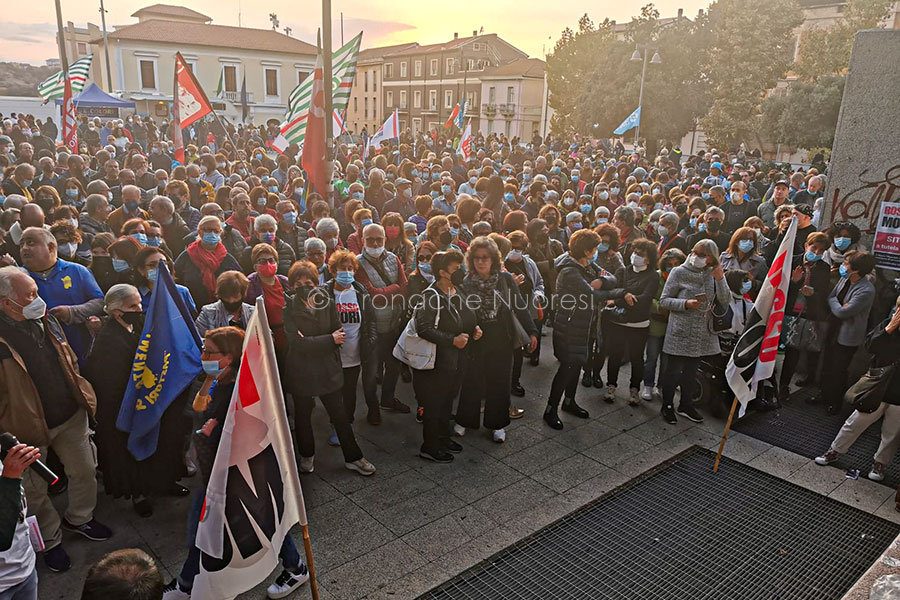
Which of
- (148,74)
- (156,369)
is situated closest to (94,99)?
(148,74)

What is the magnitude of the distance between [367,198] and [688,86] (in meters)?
29.7

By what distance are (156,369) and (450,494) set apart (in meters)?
2.44

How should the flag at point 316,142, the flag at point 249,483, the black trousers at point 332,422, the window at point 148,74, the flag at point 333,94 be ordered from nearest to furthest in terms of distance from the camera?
the flag at point 249,483
the black trousers at point 332,422
the flag at point 316,142
the flag at point 333,94
the window at point 148,74

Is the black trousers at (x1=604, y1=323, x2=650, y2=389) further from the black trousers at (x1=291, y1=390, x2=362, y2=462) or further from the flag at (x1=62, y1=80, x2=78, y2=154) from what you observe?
the flag at (x1=62, y1=80, x2=78, y2=154)

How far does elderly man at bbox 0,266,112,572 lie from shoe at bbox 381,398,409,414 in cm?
297

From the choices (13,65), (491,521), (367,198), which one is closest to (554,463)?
(491,521)

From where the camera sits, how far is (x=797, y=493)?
5.52m

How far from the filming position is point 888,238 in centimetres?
783

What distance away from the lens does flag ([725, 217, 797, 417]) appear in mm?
5586

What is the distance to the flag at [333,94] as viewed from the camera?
1043 centimetres

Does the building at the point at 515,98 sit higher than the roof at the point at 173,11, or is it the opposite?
the roof at the point at 173,11

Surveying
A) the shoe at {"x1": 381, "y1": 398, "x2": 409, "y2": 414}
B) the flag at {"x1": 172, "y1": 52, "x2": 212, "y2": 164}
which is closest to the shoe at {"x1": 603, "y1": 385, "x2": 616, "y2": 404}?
the shoe at {"x1": 381, "y1": 398, "x2": 409, "y2": 414}

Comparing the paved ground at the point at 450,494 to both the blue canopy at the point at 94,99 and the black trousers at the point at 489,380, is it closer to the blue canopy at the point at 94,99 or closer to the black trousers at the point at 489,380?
the black trousers at the point at 489,380

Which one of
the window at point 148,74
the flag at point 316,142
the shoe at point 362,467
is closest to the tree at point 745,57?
the flag at point 316,142
